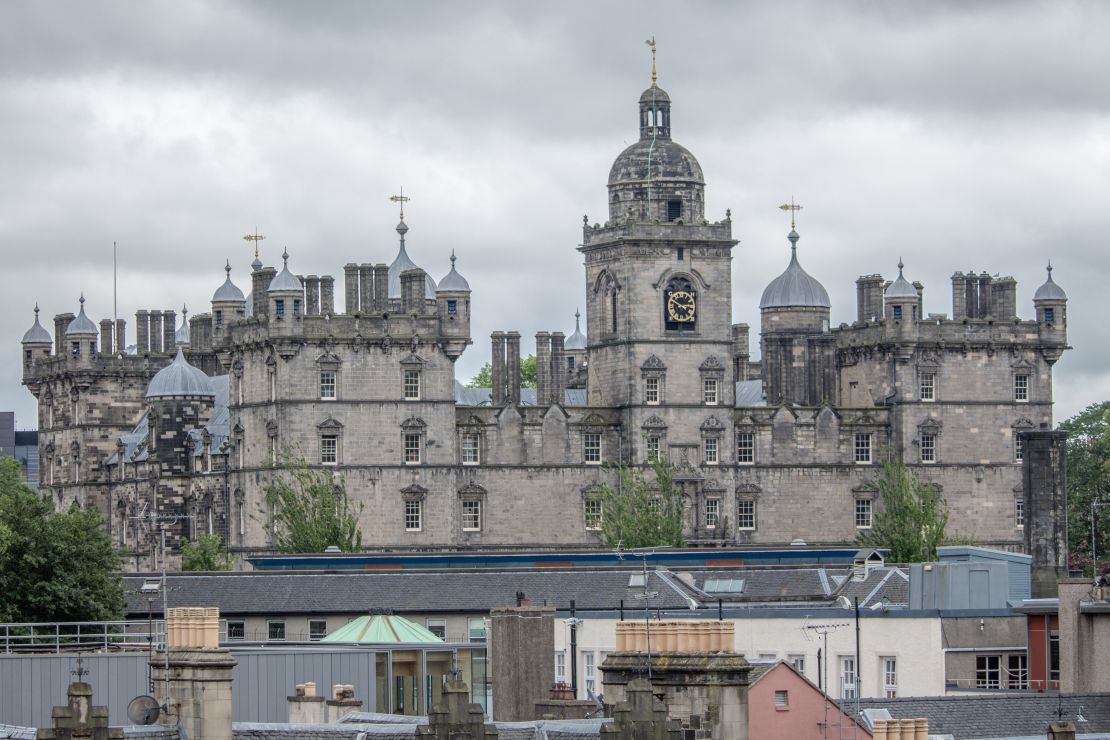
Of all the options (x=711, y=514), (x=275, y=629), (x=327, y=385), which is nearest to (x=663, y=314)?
(x=711, y=514)

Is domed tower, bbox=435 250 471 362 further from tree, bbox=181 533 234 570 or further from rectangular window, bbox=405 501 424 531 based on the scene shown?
tree, bbox=181 533 234 570

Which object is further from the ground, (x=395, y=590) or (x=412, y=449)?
(x=412, y=449)

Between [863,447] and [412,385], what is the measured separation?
21634 millimetres

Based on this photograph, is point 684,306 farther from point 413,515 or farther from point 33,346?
point 33,346

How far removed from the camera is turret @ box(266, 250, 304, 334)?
12875cm

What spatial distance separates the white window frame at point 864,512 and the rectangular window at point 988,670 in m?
59.1

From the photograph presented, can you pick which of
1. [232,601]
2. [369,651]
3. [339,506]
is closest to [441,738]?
[369,651]

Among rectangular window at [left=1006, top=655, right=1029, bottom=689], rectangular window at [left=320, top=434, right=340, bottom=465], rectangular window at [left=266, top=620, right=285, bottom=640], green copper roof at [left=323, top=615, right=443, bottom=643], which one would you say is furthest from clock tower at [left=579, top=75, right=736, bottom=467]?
green copper roof at [left=323, top=615, right=443, bottom=643]

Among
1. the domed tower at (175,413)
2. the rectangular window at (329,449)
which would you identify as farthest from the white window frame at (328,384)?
the domed tower at (175,413)

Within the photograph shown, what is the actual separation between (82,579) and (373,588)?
364 inches

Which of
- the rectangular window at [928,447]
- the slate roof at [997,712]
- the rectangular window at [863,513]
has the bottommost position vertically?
the slate roof at [997,712]

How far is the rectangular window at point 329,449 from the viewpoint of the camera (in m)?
128

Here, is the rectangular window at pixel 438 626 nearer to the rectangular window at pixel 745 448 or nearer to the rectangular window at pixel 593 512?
the rectangular window at pixel 593 512

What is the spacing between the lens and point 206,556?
127 meters
